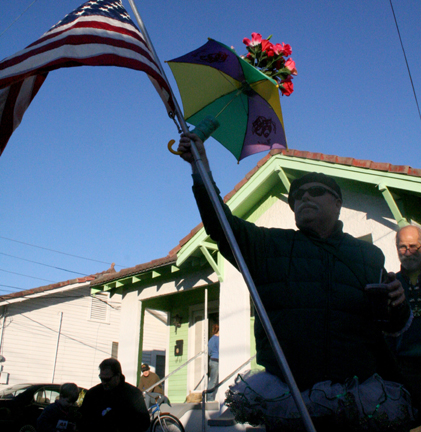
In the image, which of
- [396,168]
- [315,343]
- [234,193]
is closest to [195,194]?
[315,343]

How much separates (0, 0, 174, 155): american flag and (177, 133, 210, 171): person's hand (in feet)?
1.68

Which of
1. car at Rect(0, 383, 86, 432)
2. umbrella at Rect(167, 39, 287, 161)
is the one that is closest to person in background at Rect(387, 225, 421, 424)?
umbrella at Rect(167, 39, 287, 161)

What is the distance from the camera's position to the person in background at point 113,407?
3.95 meters

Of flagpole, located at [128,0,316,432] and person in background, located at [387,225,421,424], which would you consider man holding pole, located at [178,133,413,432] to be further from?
person in background, located at [387,225,421,424]

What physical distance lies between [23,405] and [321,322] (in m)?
10.6

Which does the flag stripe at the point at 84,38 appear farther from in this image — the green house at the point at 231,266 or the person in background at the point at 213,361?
the person in background at the point at 213,361


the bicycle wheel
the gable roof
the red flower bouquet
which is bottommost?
the bicycle wheel

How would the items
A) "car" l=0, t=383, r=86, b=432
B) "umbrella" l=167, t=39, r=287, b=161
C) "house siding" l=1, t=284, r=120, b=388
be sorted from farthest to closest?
"house siding" l=1, t=284, r=120, b=388 < "car" l=0, t=383, r=86, b=432 < "umbrella" l=167, t=39, r=287, b=161

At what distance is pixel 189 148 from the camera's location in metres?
2.16

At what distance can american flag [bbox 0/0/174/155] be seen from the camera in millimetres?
2723

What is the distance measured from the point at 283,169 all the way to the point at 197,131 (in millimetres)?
6133

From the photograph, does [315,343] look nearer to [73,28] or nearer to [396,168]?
[73,28]

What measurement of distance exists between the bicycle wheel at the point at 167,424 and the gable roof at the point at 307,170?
306 centimetres

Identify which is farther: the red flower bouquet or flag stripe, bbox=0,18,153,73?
the red flower bouquet
